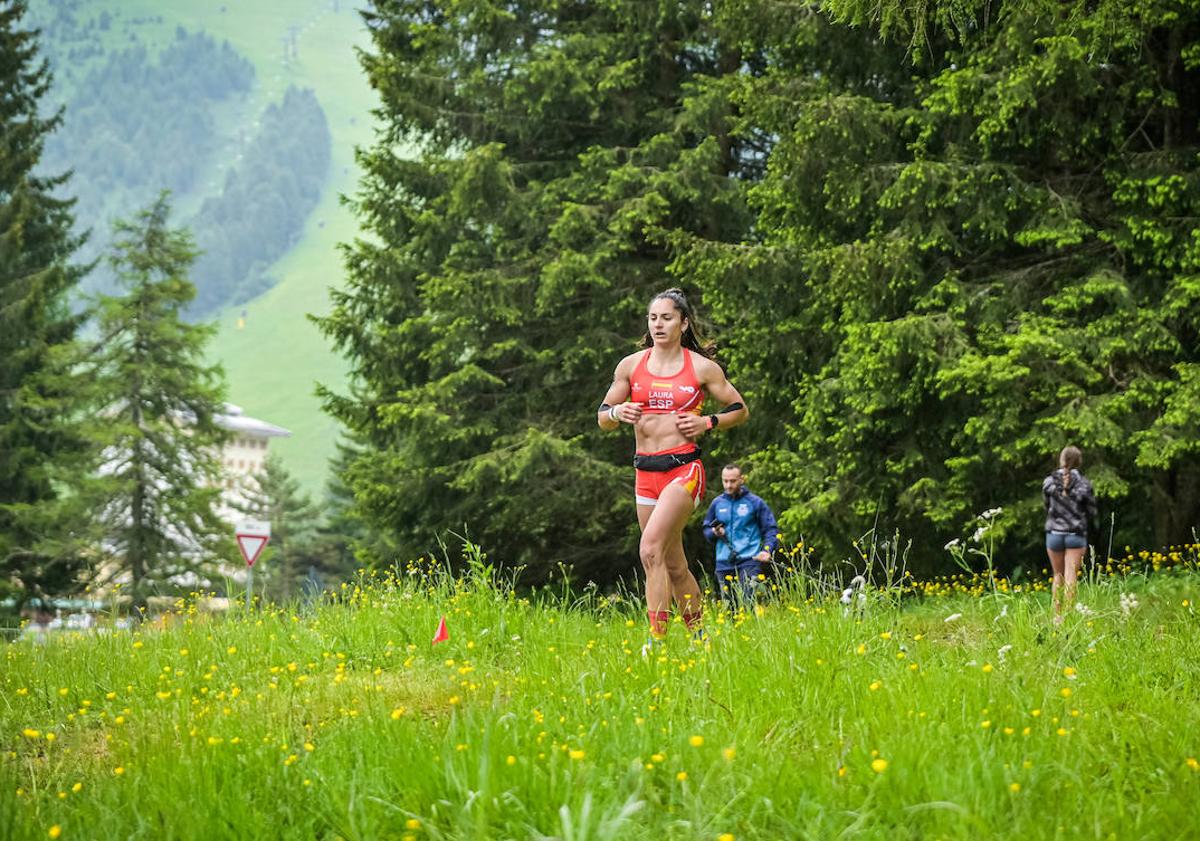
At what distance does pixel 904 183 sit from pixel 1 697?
11082mm

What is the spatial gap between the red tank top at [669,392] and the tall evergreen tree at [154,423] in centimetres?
2786

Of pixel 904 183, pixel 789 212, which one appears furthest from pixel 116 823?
pixel 789 212

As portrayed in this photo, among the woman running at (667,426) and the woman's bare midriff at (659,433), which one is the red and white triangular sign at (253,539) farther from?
the woman's bare midriff at (659,433)

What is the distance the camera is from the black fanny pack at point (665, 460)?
7.85 metres

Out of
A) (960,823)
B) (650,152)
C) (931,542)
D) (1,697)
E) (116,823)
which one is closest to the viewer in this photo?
(960,823)

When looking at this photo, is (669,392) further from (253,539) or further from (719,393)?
(253,539)

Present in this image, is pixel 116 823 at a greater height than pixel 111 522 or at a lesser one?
lesser

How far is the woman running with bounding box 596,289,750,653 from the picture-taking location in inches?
303

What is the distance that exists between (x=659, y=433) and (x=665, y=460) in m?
0.18

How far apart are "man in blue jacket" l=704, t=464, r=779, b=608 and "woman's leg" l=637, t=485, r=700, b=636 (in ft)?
9.96

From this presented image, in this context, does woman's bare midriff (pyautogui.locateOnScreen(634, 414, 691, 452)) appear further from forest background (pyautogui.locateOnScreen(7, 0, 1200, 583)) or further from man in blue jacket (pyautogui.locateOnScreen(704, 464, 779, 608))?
man in blue jacket (pyautogui.locateOnScreen(704, 464, 779, 608))

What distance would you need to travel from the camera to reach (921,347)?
13711 millimetres

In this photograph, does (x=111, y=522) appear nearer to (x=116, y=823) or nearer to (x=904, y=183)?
(x=904, y=183)

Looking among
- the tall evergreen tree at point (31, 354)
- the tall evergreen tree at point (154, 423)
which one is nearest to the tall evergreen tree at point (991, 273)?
the tall evergreen tree at point (31, 354)
